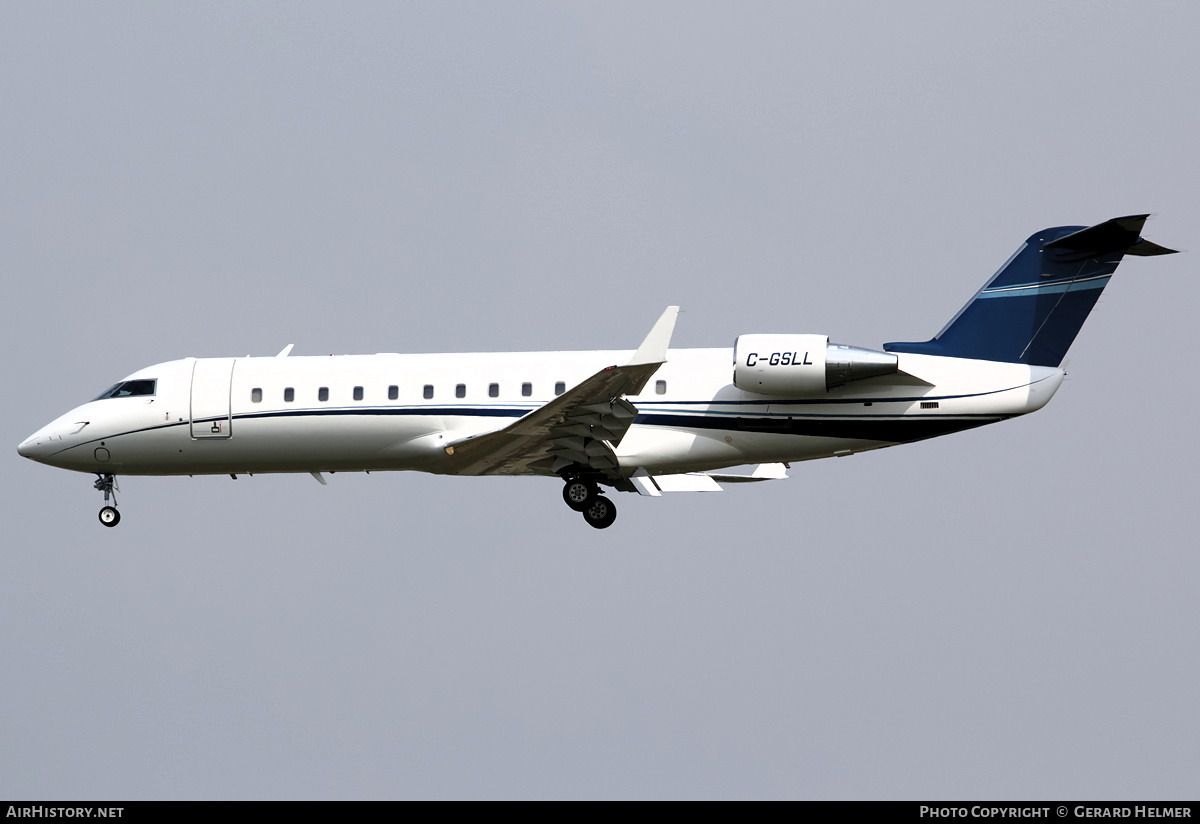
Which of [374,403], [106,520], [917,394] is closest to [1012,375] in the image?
[917,394]

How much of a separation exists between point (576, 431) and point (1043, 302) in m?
7.87

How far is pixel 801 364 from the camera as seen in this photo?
78.8 feet

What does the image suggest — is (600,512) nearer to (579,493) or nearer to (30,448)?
(579,493)

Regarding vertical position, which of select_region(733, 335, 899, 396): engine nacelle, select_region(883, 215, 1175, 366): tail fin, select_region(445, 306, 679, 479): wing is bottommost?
select_region(445, 306, 679, 479): wing

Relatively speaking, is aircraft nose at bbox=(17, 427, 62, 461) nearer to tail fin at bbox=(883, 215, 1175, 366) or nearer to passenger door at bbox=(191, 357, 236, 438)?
passenger door at bbox=(191, 357, 236, 438)

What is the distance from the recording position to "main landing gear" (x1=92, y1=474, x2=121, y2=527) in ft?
88.6

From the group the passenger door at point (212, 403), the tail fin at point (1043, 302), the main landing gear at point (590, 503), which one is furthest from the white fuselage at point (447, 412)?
the main landing gear at point (590, 503)

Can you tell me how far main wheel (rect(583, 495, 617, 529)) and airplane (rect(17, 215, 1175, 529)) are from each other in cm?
3

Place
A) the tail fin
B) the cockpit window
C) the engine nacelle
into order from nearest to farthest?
1. the engine nacelle
2. the tail fin
3. the cockpit window

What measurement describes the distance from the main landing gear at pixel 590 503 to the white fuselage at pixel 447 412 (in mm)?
612

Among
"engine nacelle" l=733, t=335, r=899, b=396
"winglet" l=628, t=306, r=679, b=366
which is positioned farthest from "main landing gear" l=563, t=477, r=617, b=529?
"winglet" l=628, t=306, r=679, b=366

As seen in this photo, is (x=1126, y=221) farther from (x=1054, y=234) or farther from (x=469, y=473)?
(x=469, y=473)

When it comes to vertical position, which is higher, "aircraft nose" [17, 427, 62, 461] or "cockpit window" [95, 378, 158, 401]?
"cockpit window" [95, 378, 158, 401]

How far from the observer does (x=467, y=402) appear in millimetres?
25359
